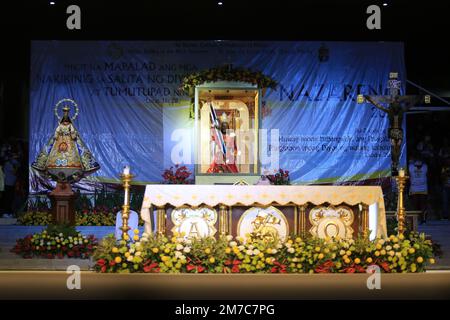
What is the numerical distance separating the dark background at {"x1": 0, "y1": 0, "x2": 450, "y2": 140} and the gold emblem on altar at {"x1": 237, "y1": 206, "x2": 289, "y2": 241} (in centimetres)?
521

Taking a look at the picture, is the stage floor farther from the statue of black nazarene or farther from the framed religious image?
the framed religious image

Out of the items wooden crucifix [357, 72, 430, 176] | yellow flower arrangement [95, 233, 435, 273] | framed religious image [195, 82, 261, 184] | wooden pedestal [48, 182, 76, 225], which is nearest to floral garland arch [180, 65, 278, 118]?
framed religious image [195, 82, 261, 184]

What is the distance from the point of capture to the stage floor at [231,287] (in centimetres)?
586

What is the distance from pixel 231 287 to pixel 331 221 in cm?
167

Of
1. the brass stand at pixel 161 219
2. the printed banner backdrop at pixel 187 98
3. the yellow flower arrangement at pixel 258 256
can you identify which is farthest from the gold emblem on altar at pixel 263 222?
the printed banner backdrop at pixel 187 98

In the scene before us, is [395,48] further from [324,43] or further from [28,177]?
[28,177]

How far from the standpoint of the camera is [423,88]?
13.3 metres

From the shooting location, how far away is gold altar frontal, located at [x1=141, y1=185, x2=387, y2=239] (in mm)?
7133

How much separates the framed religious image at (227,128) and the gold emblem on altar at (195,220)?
12.2 feet

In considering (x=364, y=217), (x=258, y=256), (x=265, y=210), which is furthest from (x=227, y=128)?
(x=258, y=256)
